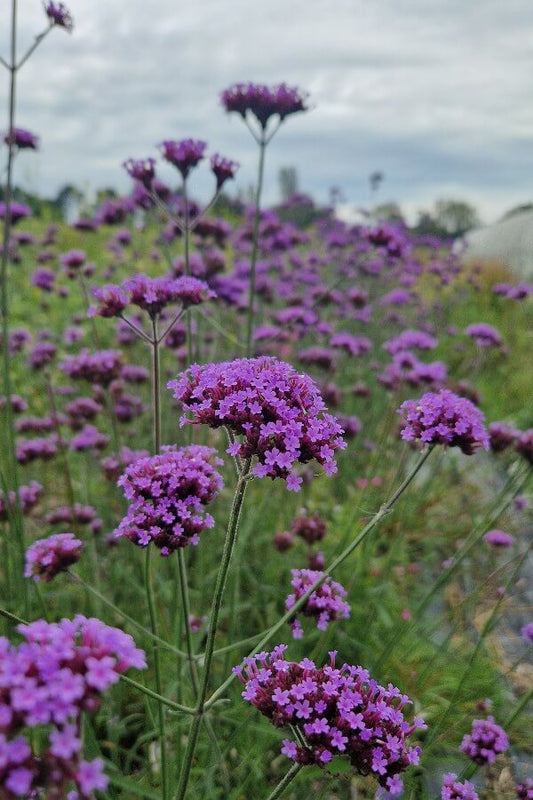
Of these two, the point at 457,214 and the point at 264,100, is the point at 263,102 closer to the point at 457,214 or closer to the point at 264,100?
the point at 264,100

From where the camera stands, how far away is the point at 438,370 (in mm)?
3072

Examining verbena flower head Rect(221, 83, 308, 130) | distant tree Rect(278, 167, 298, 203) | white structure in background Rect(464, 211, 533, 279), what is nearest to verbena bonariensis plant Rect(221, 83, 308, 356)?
verbena flower head Rect(221, 83, 308, 130)

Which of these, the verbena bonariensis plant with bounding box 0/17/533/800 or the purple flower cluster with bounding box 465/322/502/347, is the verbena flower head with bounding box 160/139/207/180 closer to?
the verbena bonariensis plant with bounding box 0/17/533/800

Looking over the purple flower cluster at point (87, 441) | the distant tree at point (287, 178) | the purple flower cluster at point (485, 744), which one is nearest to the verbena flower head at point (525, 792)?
the purple flower cluster at point (485, 744)

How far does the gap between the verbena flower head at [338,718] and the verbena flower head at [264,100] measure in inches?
96.7

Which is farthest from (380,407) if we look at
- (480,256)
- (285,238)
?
(480,256)

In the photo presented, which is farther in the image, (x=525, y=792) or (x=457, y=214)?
(x=457, y=214)

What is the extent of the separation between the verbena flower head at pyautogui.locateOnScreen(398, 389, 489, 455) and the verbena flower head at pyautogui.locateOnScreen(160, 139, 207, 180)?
1588mm

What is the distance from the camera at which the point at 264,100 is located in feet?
9.53

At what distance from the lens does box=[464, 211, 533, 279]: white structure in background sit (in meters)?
17.3

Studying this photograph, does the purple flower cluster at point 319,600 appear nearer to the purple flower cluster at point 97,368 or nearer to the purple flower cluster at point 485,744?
the purple flower cluster at point 485,744

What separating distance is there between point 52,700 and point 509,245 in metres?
19.7

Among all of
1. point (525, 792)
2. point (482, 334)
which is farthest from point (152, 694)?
point (482, 334)

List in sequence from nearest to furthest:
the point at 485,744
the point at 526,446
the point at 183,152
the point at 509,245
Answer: the point at 485,744, the point at 526,446, the point at 183,152, the point at 509,245
